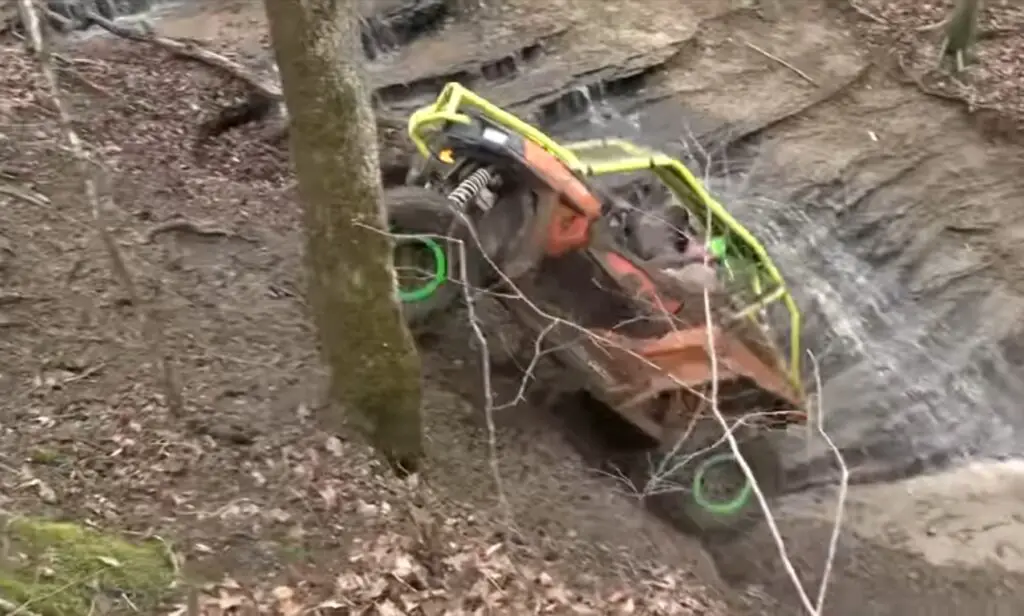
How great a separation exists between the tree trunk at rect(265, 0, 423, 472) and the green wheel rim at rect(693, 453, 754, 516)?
2.02 meters

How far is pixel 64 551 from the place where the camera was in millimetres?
3963

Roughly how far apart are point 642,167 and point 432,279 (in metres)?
1.34

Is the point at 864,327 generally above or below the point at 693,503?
below

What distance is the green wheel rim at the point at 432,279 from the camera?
241 inches

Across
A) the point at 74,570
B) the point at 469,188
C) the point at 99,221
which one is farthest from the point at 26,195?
the point at 74,570

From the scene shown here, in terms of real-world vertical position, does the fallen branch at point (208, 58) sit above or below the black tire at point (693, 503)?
above

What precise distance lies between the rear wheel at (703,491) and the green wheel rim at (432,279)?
5.43ft

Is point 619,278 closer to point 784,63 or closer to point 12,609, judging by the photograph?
point 12,609

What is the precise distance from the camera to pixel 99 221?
4.49m

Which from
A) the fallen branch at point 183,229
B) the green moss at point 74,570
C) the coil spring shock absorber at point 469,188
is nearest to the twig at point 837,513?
the coil spring shock absorber at point 469,188

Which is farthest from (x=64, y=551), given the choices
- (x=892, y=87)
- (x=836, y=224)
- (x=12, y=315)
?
(x=892, y=87)

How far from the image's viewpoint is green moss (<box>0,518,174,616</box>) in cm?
Answer: 367

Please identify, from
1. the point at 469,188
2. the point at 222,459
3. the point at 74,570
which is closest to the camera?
the point at 74,570

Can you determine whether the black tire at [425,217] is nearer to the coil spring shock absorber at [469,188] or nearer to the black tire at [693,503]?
the coil spring shock absorber at [469,188]
